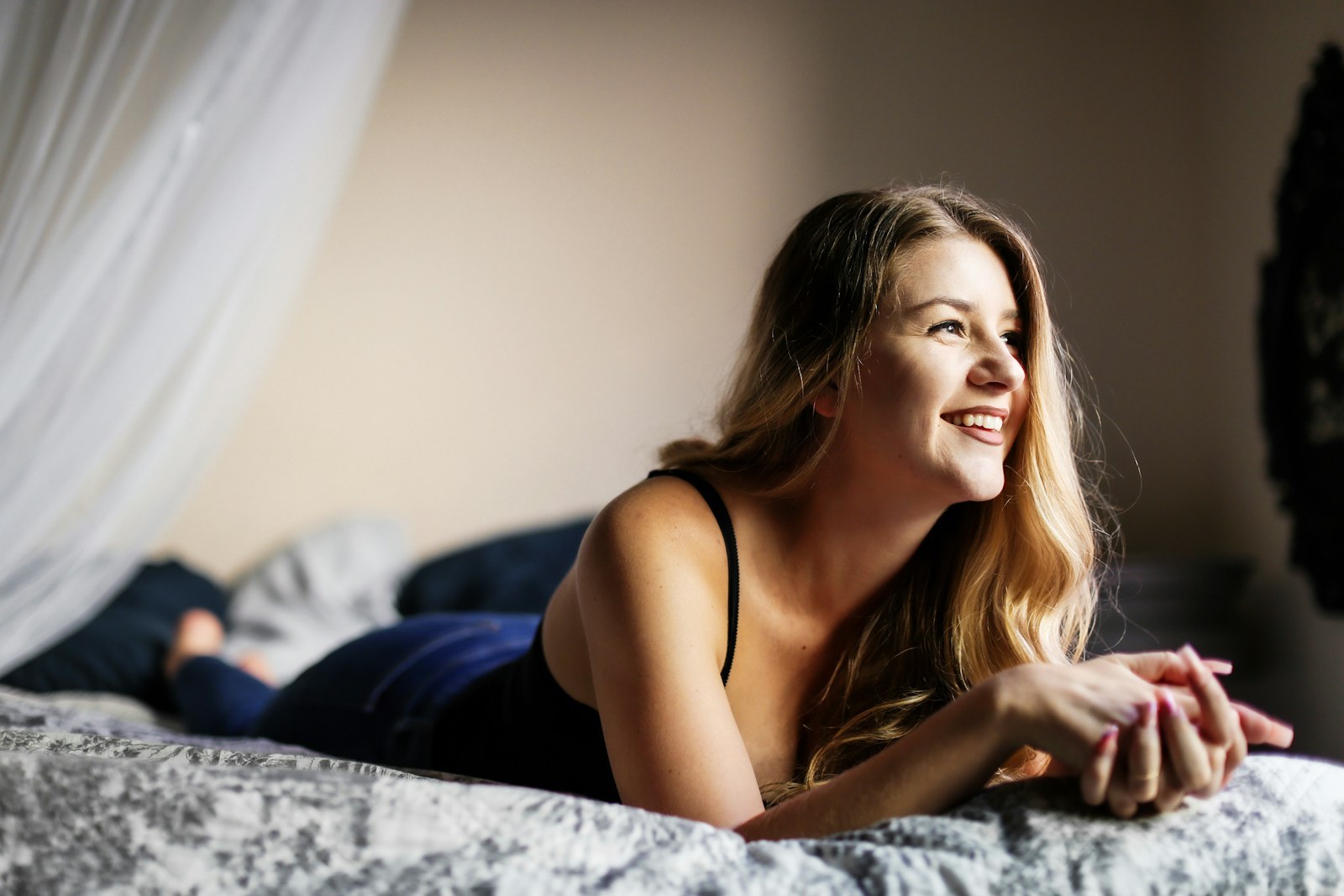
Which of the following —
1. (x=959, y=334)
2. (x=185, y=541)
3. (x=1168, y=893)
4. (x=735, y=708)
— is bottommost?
(x=185, y=541)

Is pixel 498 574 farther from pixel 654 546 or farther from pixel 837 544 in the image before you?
pixel 654 546

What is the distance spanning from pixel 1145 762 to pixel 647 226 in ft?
7.63

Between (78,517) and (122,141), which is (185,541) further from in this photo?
(122,141)

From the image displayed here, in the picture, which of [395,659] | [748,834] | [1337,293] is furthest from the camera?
[1337,293]

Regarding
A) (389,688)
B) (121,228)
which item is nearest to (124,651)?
(389,688)

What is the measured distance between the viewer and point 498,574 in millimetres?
2551

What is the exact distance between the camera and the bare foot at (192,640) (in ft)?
7.32

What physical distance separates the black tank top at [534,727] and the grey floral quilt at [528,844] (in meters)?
0.45

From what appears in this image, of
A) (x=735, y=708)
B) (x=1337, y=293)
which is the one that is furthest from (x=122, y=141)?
(x=1337, y=293)

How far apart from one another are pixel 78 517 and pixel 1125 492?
2347mm

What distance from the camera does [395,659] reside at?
5.22 ft

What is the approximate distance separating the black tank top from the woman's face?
18cm

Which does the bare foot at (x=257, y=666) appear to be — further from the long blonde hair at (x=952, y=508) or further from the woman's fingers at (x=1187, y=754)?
the woman's fingers at (x=1187, y=754)

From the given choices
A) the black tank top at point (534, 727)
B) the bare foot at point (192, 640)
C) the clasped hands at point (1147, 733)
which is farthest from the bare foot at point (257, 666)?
the clasped hands at point (1147, 733)
